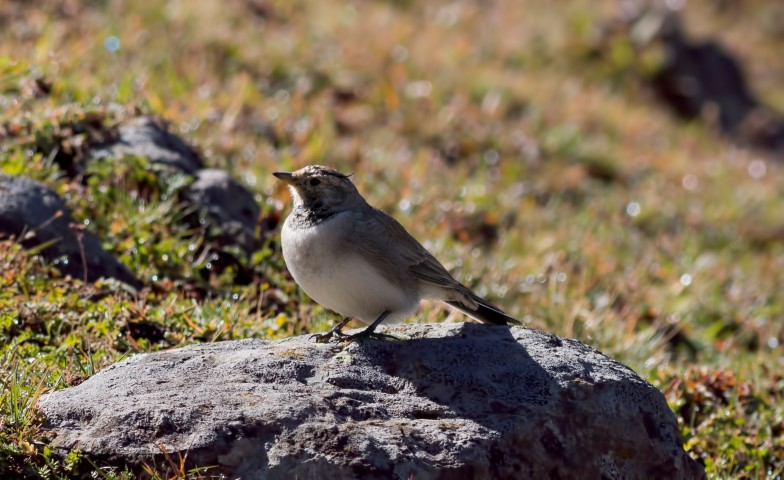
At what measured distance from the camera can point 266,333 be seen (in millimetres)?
6230

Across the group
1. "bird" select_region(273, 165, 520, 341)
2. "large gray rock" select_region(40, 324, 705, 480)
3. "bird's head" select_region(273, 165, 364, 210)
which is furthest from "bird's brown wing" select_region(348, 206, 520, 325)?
"large gray rock" select_region(40, 324, 705, 480)

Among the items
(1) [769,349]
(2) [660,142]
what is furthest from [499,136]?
(1) [769,349]

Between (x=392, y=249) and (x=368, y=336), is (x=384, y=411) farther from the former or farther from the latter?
(x=392, y=249)

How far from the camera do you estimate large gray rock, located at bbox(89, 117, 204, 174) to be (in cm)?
783

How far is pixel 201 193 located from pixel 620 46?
11455 mm

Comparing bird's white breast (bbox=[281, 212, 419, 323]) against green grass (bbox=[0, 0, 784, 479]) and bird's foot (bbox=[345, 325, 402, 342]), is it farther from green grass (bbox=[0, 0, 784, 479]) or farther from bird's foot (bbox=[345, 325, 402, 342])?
green grass (bbox=[0, 0, 784, 479])

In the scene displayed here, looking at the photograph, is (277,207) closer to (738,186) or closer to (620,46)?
(738,186)

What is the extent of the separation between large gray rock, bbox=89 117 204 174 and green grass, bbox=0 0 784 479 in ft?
0.65

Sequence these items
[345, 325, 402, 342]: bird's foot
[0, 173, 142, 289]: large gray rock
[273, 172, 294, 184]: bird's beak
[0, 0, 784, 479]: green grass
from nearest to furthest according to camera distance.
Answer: [345, 325, 402, 342]: bird's foot
[273, 172, 294, 184]: bird's beak
[0, 0, 784, 479]: green grass
[0, 173, 142, 289]: large gray rock

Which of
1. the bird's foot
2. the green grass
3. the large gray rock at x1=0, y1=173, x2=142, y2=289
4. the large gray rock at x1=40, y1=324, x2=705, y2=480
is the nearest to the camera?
the large gray rock at x1=40, y1=324, x2=705, y2=480

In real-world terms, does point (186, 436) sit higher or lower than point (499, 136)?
higher

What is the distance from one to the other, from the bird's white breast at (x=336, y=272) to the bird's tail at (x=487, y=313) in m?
0.57

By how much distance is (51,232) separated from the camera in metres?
6.57

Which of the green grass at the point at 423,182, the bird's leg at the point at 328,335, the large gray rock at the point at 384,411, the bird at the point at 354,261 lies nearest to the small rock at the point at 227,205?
the green grass at the point at 423,182
